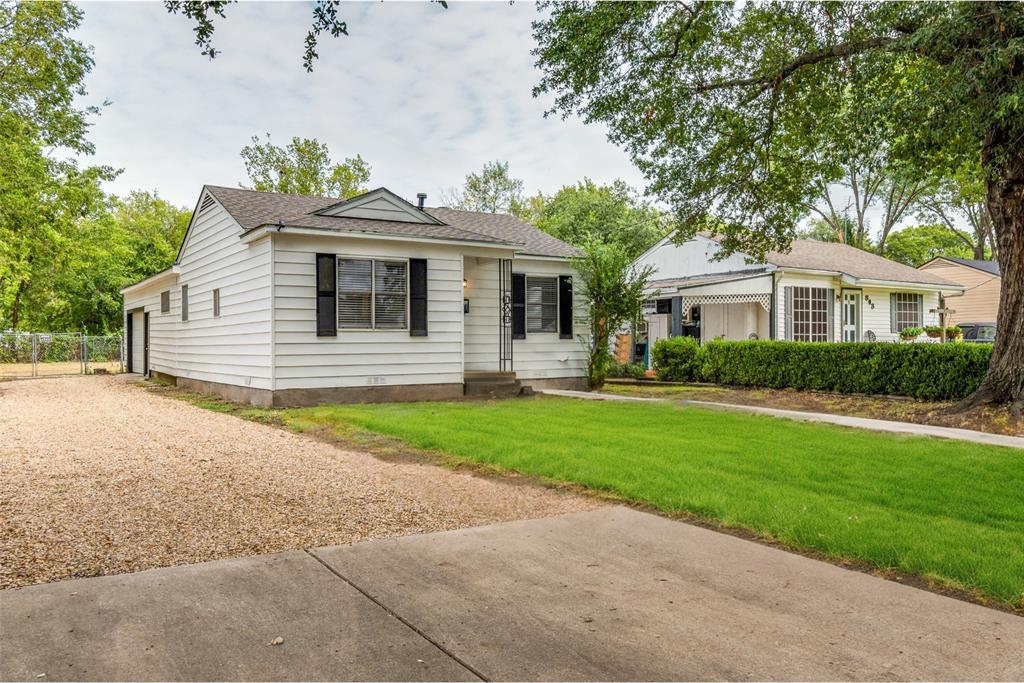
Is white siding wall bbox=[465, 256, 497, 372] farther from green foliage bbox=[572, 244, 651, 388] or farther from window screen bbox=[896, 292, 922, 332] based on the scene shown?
window screen bbox=[896, 292, 922, 332]

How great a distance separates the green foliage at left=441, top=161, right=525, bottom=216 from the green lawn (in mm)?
30960

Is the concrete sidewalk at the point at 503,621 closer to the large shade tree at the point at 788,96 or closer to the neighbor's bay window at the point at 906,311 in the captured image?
the large shade tree at the point at 788,96

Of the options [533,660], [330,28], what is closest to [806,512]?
[533,660]

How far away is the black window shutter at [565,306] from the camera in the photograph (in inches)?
612

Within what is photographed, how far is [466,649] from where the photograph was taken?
2.79 meters

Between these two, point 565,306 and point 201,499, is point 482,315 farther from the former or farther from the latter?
point 201,499

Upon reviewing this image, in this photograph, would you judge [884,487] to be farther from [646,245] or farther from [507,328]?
[646,245]

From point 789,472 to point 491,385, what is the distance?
26.4 feet

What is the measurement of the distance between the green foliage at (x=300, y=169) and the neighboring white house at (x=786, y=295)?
768 inches

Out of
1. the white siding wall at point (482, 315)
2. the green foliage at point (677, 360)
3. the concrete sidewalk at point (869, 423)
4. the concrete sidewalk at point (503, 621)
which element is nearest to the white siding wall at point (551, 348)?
the white siding wall at point (482, 315)

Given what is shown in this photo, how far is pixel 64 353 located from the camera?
29.3m

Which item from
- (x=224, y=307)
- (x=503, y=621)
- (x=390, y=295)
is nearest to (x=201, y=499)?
(x=503, y=621)

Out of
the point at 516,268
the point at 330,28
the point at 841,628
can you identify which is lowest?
the point at 841,628

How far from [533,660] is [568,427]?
6.55 metres
